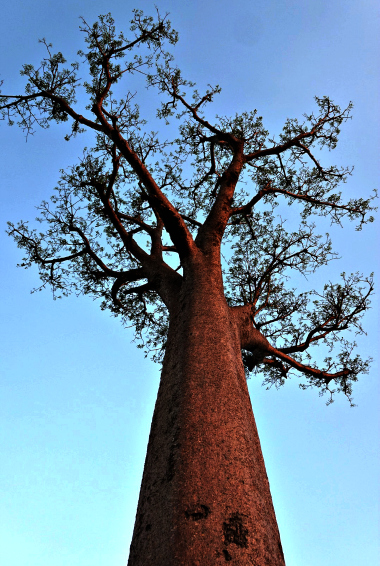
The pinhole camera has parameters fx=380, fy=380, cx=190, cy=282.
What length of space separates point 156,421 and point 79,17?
597 cm

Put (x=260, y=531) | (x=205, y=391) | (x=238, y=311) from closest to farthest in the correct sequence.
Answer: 1. (x=260, y=531)
2. (x=205, y=391)
3. (x=238, y=311)

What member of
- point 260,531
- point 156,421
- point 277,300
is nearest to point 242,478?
point 260,531

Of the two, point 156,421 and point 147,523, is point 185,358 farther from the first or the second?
point 147,523

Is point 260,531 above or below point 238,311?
below

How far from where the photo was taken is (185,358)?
2834mm

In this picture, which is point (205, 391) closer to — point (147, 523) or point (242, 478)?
point (242, 478)

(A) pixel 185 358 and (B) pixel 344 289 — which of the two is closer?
(A) pixel 185 358

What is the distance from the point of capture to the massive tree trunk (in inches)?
68.7

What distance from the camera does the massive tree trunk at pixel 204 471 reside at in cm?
175

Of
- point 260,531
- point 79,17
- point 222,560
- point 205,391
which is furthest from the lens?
point 79,17

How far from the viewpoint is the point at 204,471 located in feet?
6.62

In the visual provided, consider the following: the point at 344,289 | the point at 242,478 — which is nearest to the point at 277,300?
the point at 344,289

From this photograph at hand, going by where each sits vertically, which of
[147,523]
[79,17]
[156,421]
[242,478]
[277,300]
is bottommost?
[147,523]

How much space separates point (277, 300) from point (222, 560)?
6031mm
